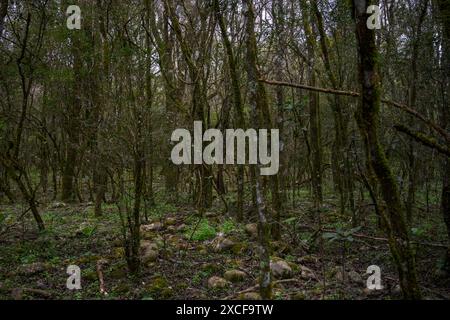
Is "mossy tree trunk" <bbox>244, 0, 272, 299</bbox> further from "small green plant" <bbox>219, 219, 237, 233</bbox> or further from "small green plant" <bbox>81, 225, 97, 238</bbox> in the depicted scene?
"small green plant" <bbox>81, 225, 97, 238</bbox>

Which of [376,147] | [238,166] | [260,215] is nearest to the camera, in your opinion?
[376,147]

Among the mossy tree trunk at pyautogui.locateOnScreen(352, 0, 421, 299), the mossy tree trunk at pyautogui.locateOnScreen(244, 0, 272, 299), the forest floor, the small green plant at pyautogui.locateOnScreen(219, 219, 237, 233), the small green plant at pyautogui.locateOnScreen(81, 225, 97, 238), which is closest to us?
the mossy tree trunk at pyautogui.locateOnScreen(352, 0, 421, 299)

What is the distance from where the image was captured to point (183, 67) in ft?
39.0

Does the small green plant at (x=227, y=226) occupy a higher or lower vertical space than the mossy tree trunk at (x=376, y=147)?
lower

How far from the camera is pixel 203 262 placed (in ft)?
20.2

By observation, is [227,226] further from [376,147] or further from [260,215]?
[376,147]

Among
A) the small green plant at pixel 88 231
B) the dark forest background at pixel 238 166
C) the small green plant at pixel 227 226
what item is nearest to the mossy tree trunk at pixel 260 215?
the dark forest background at pixel 238 166

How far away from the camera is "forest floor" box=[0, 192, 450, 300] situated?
16.0ft

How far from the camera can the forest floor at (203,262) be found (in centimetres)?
489

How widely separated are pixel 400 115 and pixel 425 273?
3.48m

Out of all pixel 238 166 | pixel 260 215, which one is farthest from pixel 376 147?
pixel 238 166

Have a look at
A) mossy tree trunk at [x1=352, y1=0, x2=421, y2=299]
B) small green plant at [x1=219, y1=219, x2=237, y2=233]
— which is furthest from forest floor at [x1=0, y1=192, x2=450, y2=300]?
mossy tree trunk at [x1=352, y1=0, x2=421, y2=299]

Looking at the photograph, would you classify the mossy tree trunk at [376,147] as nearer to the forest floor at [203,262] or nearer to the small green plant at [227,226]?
the forest floor at [203,262]
